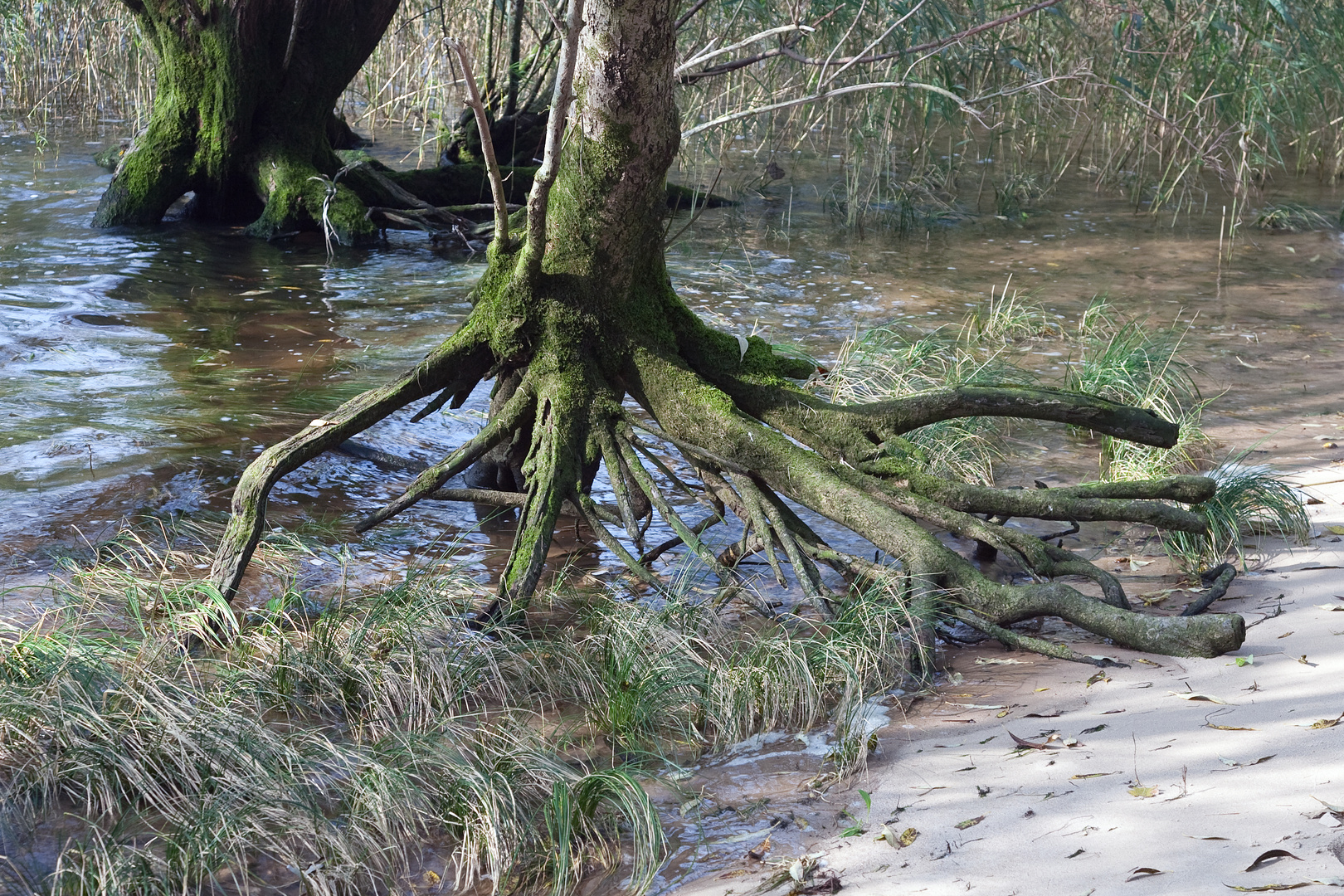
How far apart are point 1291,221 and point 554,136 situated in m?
9.31

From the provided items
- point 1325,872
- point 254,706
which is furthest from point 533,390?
point 1325,872

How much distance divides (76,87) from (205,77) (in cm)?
430

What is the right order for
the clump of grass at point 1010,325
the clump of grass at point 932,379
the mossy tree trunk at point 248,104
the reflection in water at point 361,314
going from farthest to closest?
the mossy tree trunk at point 248,104
the clump of grass at point 1010,325
the clump of grass at point 932,379
the reflection in water at point 361,314

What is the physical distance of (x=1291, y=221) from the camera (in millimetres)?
10719

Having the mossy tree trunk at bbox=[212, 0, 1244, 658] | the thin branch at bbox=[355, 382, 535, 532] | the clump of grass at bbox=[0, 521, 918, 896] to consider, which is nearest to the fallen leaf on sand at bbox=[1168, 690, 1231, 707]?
the mossy tree trunk at bbox=[212, 0, 1244, 658]

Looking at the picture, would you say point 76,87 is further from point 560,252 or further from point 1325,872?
point 1325,872

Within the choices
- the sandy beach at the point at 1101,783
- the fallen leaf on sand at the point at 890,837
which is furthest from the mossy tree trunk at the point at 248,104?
the fallen leaf on sand at the point at 890,837

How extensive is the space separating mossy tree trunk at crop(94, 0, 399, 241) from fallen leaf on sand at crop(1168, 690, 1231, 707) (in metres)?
8.54

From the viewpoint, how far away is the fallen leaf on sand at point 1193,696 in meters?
3.15

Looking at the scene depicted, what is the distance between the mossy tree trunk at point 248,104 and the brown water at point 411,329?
0.37 meters

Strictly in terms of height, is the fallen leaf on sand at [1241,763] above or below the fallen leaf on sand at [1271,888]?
above

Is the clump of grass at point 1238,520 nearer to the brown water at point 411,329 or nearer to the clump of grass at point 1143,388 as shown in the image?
the clump of grass at point 1143,388

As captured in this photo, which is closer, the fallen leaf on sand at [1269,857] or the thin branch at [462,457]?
the fallen leaf on sand at [1269,857]

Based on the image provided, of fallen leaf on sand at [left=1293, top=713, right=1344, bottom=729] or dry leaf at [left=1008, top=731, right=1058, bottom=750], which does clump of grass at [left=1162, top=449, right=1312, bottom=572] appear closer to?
fallen leaf on sand at [left=1293, top=713, right=1344, bottom=729]
